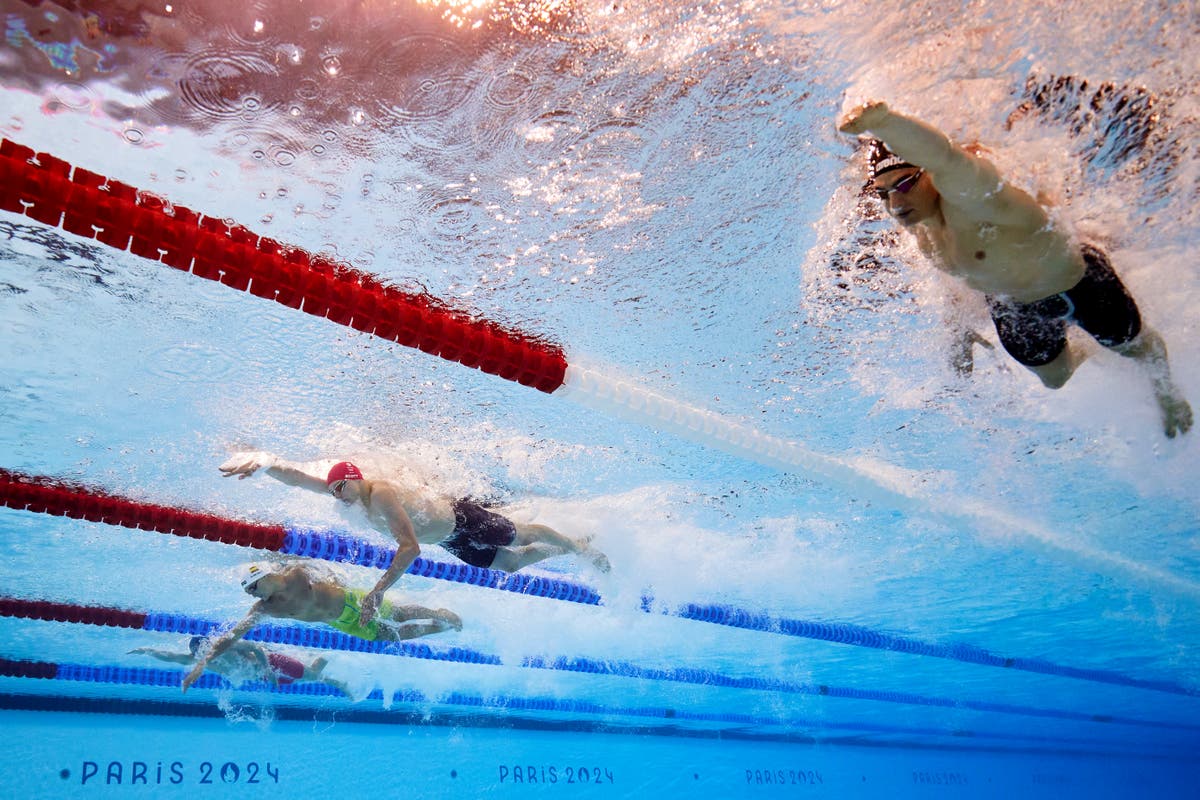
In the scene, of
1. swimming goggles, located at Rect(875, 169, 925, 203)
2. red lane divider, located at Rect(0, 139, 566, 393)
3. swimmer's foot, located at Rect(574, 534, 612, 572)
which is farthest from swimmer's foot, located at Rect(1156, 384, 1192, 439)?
swimmer's foot, located at Rect(574, 534, 612, 572)

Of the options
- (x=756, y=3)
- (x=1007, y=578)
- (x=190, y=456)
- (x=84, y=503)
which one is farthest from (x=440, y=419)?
(x=1007, y=578)

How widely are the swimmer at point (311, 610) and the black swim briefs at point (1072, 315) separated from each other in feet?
15.6

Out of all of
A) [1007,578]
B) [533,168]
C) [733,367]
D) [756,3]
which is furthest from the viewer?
[1007,578]

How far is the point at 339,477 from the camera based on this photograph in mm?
4637

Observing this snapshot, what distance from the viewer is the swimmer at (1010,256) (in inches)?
104

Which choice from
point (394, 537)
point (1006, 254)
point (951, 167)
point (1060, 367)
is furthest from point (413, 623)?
point (951, 167)

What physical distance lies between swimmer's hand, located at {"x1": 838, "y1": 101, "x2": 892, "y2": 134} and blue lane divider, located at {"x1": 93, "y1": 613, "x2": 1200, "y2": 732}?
23.2ft

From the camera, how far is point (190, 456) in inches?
206

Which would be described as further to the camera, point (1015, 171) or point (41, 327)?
point (41, 327)

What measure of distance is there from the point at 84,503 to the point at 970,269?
623cm

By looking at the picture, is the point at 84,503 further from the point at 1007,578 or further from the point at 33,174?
the point at 1007,578

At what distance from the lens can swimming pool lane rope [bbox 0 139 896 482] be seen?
2.28 meters

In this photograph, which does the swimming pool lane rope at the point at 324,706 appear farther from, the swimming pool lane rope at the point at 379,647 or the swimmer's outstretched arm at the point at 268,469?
the swimmer's outstretched arm at the point at 268,469

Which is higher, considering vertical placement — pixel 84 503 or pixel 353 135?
pixel 353 135
